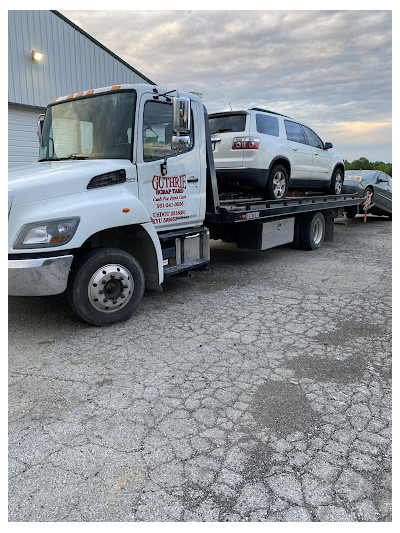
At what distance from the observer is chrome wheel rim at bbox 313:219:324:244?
925 cm

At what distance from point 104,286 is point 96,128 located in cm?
195

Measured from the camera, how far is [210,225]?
6633mm

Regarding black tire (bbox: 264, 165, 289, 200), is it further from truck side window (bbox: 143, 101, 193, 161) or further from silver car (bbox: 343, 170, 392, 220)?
silver car (bbox: 343, 170, 392, 220)

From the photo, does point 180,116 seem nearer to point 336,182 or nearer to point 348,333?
point 348,333

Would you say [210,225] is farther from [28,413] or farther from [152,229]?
[28,413]

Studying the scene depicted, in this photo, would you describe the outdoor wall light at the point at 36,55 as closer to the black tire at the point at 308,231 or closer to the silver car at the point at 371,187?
the black tire at the point at 308,231

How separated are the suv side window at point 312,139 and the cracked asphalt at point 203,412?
4560 mm

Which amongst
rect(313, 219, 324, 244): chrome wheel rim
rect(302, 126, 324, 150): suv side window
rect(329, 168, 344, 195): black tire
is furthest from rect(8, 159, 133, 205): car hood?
rect(329, 168, 344, 195): black tire

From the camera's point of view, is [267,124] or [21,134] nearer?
[267,124]

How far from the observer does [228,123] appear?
23.2 feet

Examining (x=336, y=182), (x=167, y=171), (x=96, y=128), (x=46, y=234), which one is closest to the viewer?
(x=46, y=234)

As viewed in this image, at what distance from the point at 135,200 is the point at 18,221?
1278 millimetres

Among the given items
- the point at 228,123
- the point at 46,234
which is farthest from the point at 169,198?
the point at 228,123

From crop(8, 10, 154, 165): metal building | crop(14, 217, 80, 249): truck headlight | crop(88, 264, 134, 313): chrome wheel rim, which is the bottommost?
crop(88, 264, 134, 313): chrome wheel rim
